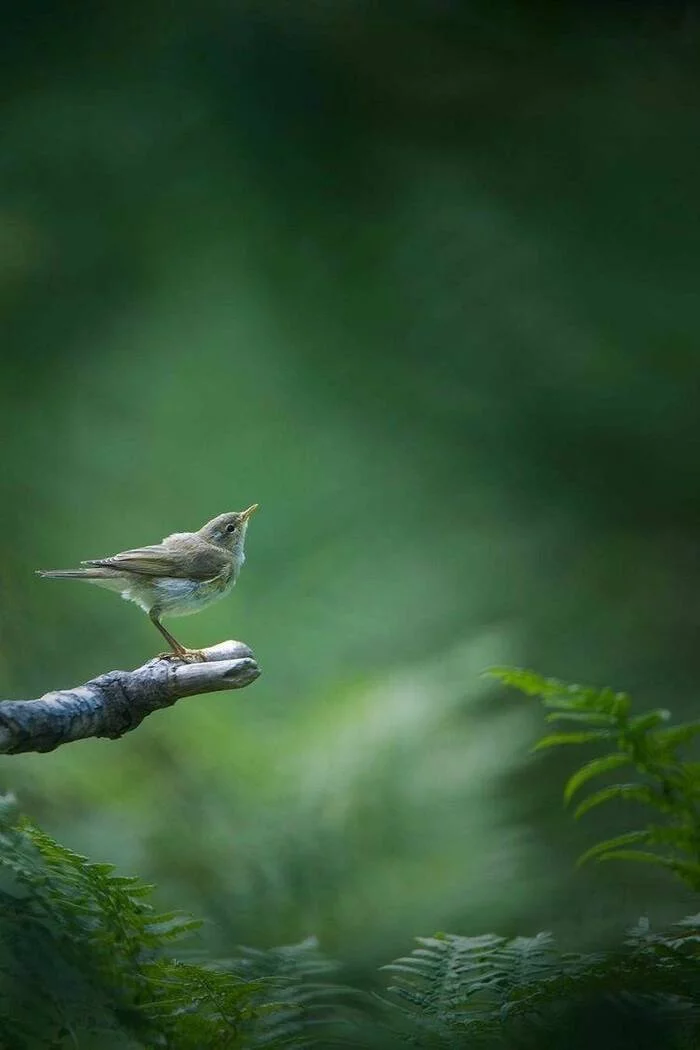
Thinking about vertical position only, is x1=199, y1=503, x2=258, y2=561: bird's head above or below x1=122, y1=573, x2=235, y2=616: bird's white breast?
above

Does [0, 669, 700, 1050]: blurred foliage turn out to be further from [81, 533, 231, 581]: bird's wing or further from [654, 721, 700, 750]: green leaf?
[81, 533, 231, 581]: bird's wing

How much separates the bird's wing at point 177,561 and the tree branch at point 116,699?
322 millimetres

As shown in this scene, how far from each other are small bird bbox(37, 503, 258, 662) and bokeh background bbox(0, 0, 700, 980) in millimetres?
571

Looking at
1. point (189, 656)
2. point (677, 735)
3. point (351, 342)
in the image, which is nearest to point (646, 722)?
point (677, 735)

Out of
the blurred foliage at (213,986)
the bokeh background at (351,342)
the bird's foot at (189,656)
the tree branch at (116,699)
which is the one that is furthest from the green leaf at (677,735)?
the bokeh background at (351,342)

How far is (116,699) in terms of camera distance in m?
1.88

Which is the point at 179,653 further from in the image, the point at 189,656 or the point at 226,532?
the point at 226,532

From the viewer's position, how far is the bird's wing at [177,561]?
2.25m

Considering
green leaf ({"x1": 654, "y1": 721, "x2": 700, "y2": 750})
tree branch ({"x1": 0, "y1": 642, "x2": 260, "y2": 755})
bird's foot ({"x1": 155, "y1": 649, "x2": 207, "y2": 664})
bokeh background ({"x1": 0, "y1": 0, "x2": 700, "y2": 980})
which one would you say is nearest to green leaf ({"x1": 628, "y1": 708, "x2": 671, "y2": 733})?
green leaf ({"x1": 654, "y1": 721, "x2": 700, "y2": 750})

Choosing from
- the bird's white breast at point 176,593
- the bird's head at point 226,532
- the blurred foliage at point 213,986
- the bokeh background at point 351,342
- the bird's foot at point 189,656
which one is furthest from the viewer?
the bokeh background at point 351,342

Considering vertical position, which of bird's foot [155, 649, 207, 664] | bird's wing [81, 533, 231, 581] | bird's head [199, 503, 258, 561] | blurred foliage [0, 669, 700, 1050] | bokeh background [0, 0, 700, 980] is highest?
bokeh background [0, 0, 700, 980]

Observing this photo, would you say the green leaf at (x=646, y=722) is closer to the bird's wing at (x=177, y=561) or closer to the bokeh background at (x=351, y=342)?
the bird's wing at (x=177, y=561)

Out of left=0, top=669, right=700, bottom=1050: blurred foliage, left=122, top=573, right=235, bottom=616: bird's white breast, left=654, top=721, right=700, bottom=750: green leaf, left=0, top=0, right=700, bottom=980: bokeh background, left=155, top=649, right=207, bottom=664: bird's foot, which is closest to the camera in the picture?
left=654, top=721, right=700, bottom=750: green leaf

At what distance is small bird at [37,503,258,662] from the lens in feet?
7.38
